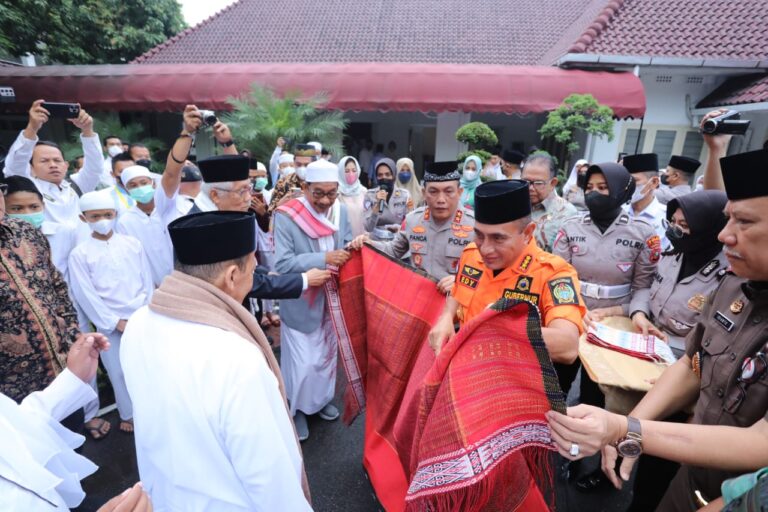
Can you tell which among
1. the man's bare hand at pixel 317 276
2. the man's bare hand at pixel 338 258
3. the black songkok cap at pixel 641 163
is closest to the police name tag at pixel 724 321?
the man's bare hand at pixel 338 258

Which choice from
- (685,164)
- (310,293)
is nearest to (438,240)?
(310,293)

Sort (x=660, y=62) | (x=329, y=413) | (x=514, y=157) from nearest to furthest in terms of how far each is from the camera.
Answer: (x=329, y=413) → (x=514, y=157) → (x=660, y=62)

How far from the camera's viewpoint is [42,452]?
1445mm

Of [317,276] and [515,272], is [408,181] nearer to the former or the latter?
[317,276]

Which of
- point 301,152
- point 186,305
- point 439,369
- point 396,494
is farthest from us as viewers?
point 301,152

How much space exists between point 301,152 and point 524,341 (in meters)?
5.91

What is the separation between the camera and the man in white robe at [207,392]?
1.33 metres

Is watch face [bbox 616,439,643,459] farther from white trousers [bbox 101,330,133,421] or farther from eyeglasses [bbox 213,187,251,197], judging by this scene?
white trousers [bbox 101,330,133,421]

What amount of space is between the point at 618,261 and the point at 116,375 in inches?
159

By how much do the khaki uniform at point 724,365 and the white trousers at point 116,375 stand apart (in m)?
3.74

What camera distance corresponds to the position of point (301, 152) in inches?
263

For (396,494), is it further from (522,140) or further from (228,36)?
(228,36)

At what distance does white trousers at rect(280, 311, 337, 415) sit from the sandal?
1.51 metres

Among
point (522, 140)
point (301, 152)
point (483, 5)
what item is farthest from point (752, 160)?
point (483, 5)
